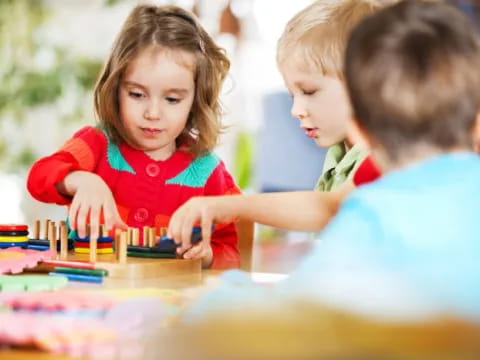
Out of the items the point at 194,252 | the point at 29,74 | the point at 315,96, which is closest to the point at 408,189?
the point at 194,252

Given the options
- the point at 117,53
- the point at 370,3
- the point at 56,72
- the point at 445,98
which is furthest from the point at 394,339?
the point at 56,72

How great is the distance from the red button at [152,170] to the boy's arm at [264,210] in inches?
23.2

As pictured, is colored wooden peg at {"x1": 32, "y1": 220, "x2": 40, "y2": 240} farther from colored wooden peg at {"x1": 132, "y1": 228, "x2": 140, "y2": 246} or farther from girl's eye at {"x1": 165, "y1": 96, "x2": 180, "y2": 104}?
girl's eye at {"x1": 165, "y1": 96, "x2": 180, "y2": 104}

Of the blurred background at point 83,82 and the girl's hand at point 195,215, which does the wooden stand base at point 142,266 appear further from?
the blurred background at point 83,82

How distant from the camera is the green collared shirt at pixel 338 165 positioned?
1.69m

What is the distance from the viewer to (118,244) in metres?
1.38

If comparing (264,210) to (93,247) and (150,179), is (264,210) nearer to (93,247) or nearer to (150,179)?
(93,247)

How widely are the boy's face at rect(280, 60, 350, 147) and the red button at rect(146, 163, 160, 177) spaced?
0.40 meters

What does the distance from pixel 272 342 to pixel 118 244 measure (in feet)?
2.45

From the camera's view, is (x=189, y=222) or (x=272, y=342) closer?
(x=272, y=342)

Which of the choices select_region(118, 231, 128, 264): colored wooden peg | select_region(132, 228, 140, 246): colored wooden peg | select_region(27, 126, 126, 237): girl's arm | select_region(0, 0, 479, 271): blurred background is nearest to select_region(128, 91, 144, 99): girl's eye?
select_region(27, 126, 126, 237): girl's arm

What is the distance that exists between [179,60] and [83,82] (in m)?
3.31

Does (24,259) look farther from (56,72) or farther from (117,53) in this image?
(56,72)

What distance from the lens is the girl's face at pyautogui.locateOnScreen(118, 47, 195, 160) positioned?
5.69 feet
